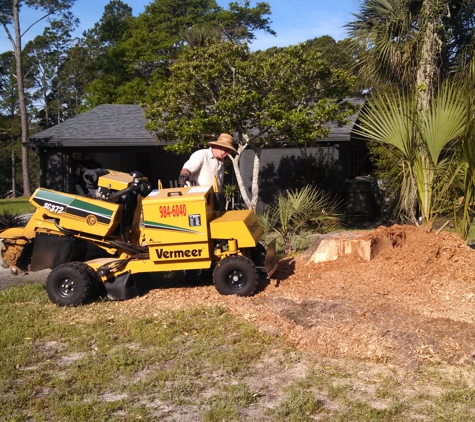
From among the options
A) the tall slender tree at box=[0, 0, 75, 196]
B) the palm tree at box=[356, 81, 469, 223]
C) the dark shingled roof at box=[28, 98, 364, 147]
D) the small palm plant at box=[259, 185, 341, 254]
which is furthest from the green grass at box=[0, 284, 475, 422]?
the tall slender tree at box=[0, 0, 75, 196]

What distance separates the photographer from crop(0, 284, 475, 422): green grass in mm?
4109

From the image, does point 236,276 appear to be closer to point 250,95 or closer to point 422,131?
point 422,131

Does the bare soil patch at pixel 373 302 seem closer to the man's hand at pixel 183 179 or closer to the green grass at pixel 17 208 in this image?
the man's hand at pixel 183 179

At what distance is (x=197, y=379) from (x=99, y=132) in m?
12.4

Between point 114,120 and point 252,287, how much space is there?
1204cm

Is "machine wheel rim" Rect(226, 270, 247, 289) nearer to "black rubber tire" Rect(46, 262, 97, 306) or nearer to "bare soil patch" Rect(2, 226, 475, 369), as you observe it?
"bare soil patch" Rect(2, 226, 475, 369)

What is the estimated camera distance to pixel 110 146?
16219mm

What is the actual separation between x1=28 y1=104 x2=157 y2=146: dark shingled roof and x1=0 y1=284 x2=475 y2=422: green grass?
9.39 meters

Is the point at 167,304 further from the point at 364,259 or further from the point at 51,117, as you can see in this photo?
the point at 51,117

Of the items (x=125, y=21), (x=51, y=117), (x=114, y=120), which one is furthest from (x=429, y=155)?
(x=51, y=117)

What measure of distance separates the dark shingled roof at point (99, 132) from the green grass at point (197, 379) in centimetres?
939

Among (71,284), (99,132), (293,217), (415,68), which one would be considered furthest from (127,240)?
(99,132)

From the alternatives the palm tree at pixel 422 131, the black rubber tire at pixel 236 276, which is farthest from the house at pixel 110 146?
the black rubber tire at pixel 236 276

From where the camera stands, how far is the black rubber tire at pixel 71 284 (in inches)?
263
